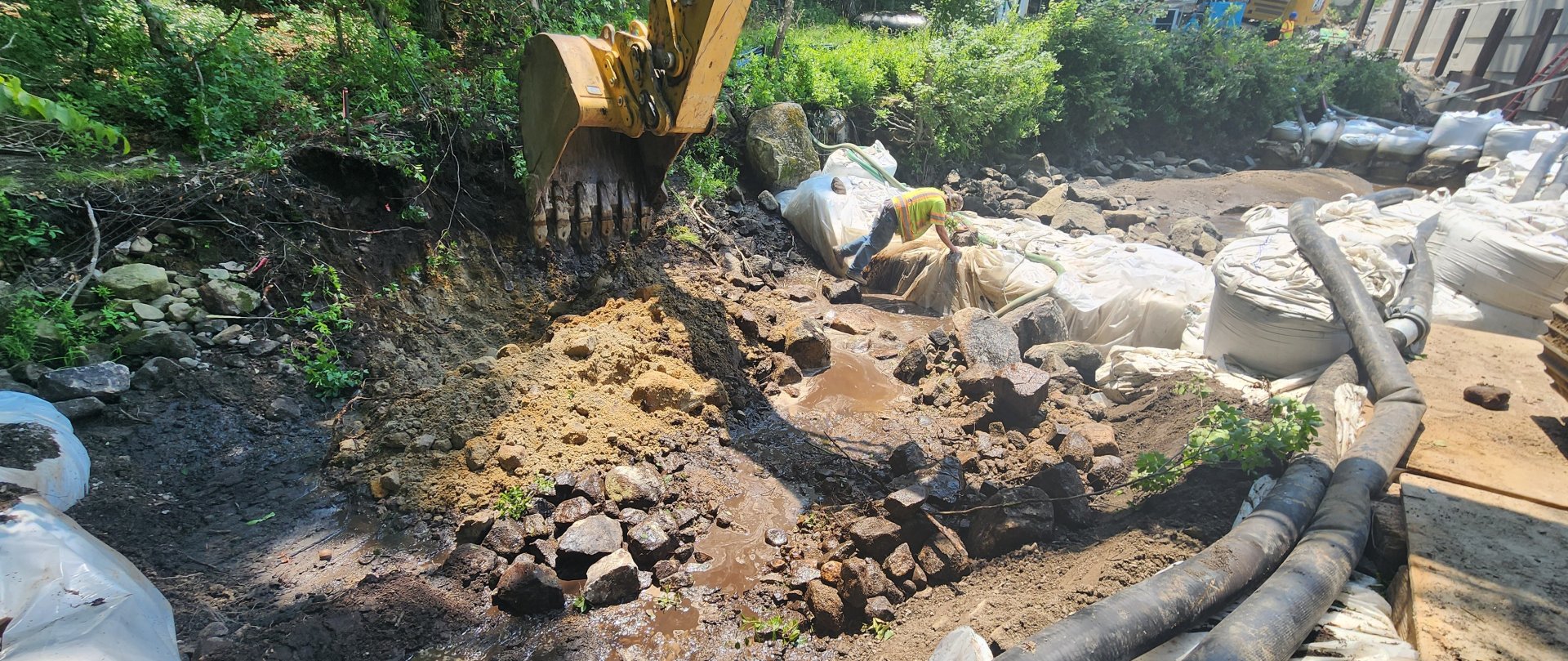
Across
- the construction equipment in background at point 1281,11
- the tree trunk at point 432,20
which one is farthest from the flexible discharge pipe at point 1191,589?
the construction equipment in background at point 1281,11

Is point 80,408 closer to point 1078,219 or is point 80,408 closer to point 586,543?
point 586,543

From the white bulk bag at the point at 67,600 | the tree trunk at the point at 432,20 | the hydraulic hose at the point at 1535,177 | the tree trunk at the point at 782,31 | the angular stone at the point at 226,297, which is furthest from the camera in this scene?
the tree trunk at the point at 782,31

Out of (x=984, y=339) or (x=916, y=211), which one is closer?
(x=984, y=339)

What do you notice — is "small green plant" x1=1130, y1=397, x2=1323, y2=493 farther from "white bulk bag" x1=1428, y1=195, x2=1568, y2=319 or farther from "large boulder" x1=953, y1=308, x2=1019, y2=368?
"white bulk bag" x1=1428, y1=195, x2=1568, y2=319

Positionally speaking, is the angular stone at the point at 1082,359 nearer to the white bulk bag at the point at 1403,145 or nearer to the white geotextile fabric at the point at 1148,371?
the white geotextile fabric at the point at 1148,371

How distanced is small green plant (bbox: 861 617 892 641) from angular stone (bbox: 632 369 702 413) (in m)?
1.81

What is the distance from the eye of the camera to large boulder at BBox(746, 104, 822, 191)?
8.00 metres

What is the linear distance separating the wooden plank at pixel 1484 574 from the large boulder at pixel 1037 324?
3084mm

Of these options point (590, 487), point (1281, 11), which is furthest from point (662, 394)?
point (1281, 11)

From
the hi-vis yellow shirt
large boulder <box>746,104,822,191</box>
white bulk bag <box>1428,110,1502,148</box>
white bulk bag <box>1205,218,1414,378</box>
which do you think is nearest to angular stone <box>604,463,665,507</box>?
white bulk bag <box>1205,218,1414,378</box>

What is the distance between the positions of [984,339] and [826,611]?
320 cm

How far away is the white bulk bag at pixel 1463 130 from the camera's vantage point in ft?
38.8

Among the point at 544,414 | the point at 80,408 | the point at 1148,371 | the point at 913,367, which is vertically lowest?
the point at 913,367

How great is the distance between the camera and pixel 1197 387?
14.7 ft
